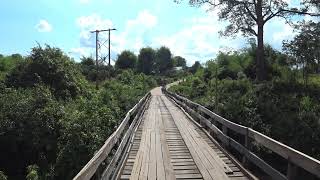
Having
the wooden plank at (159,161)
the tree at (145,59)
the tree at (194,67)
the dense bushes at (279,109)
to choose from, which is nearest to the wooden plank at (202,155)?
the wooden plank at (159,161)

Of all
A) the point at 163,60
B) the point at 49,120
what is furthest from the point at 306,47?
the point at 163,60

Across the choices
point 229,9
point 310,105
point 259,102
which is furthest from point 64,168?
point 229,9

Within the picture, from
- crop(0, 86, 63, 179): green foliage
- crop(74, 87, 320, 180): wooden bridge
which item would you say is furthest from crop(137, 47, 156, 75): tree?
crop(74, 87, 320, 180): wooden bridge

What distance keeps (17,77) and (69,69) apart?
411 centimetres

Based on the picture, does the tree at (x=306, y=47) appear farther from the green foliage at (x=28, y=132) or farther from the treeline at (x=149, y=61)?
the treeline at (x=149, y=61)

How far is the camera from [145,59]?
156 m

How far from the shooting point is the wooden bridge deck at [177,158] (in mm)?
9961

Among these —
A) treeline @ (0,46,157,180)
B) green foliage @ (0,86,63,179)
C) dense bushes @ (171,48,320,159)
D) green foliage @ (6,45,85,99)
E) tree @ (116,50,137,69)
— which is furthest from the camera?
tree @ (116,50,137,69)

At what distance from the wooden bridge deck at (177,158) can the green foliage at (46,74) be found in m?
17.2

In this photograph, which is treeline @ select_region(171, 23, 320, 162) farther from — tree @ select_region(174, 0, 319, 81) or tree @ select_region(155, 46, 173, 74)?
tree @ select_region(155, 46, 173, 74)

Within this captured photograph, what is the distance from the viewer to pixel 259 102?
27859 millimetres

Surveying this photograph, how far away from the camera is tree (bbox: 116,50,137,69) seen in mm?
146887

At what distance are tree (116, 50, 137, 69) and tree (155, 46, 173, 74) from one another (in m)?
13.9

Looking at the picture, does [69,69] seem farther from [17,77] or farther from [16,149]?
[16,149]
